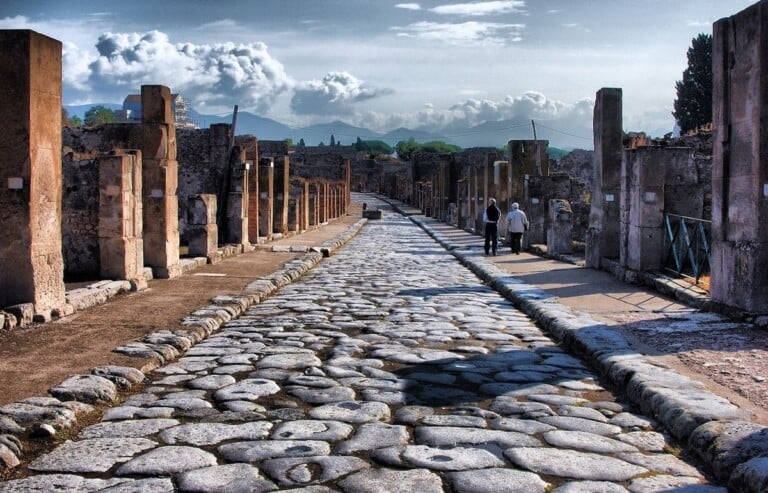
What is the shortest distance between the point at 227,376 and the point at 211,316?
9.10ft

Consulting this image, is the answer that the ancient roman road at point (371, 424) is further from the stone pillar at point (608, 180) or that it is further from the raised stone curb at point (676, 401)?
the stone pillar at point (608, 180)

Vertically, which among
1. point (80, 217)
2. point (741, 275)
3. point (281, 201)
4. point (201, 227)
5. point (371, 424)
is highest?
point (281, 201)

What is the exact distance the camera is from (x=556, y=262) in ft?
57.3

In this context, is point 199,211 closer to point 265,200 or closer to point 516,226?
point 265,200

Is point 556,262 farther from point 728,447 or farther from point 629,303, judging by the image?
point 728,447

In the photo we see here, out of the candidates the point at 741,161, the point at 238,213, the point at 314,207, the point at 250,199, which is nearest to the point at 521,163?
the point at 250,199

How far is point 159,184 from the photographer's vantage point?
13.6 meters

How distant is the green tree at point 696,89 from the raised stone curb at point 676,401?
53255 millimetres

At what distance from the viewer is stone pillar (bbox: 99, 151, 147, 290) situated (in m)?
11.6

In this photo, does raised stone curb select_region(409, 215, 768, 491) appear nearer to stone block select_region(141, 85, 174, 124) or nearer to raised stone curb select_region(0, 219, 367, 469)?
raised stone curb select_region(0, 219, 367, 469)

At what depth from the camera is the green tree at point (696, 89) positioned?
57.3m

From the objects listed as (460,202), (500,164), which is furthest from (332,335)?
(460,202)

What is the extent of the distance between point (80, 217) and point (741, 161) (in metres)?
9.03

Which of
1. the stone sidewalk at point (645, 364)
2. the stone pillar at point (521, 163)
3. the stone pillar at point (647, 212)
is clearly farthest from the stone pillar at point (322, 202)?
the stone pillar at point (647, 212)
